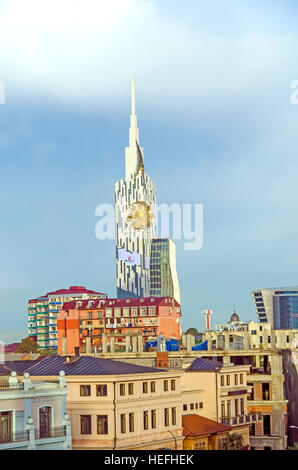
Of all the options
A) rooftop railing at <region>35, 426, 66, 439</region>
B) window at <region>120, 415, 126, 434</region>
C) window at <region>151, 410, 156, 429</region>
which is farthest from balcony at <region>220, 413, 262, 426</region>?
rooftop railing at <region>35, 426, 66, 439</region>

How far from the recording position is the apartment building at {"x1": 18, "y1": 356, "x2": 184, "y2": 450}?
70250 millimetres

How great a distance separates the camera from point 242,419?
91.3 m

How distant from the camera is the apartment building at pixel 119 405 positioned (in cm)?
7025

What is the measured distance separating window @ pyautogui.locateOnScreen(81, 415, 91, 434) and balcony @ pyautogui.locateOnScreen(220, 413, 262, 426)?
67.4 feet

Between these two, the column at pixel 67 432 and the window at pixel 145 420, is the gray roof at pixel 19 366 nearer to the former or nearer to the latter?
the window at pixel 145 420

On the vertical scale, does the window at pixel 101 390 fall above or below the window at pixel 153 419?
above

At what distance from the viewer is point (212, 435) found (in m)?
81.4

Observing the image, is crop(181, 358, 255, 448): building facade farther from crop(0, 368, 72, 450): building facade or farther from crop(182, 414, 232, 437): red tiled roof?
crop(0, 368, 72, 450): building facade

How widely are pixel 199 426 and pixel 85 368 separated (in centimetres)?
1286

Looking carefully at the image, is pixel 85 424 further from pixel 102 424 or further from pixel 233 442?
pixel 233 442

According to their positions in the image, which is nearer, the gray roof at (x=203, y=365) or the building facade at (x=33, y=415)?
the building facade at (x=33, y=415)

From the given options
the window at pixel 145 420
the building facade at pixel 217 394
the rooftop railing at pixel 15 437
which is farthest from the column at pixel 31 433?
the building facade at pixel 217 394

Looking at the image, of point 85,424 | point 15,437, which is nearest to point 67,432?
point 15,437
